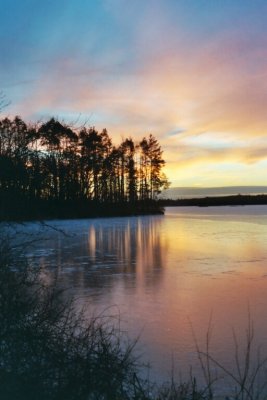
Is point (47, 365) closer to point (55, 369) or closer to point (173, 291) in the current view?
point (55, 369)

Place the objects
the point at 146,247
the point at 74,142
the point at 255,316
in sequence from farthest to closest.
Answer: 1. the point at 74,142
2. the point at 146,247
3. the point at 255,316

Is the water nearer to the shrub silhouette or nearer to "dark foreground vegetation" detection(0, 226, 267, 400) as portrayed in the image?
"dark foreground vegetation" detection(0, 226, 267, 400)

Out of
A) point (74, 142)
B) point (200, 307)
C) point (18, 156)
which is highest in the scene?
point (74, 142)

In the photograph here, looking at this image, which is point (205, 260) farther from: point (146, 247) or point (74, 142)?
point (74, 142)

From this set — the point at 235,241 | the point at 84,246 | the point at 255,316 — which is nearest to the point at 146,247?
the point at 84,246

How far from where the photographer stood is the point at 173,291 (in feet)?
24.7

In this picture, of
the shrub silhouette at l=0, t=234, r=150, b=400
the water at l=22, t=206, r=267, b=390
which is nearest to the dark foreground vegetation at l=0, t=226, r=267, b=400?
the shrub silhouette at l=0, t=234, r=150, b=400

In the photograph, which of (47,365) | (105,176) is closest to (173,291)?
(47,365)

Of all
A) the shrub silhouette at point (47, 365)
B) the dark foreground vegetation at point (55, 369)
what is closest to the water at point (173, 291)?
the dark foreground vegetation at point (55, 369)

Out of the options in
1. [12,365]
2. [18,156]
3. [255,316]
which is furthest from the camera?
[255,316]

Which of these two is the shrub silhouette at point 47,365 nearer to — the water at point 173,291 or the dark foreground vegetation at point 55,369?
the dark foreground vegetation at point 55,369

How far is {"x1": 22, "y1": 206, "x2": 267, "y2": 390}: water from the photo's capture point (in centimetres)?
477

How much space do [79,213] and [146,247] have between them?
2601cm

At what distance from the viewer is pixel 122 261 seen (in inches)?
448
